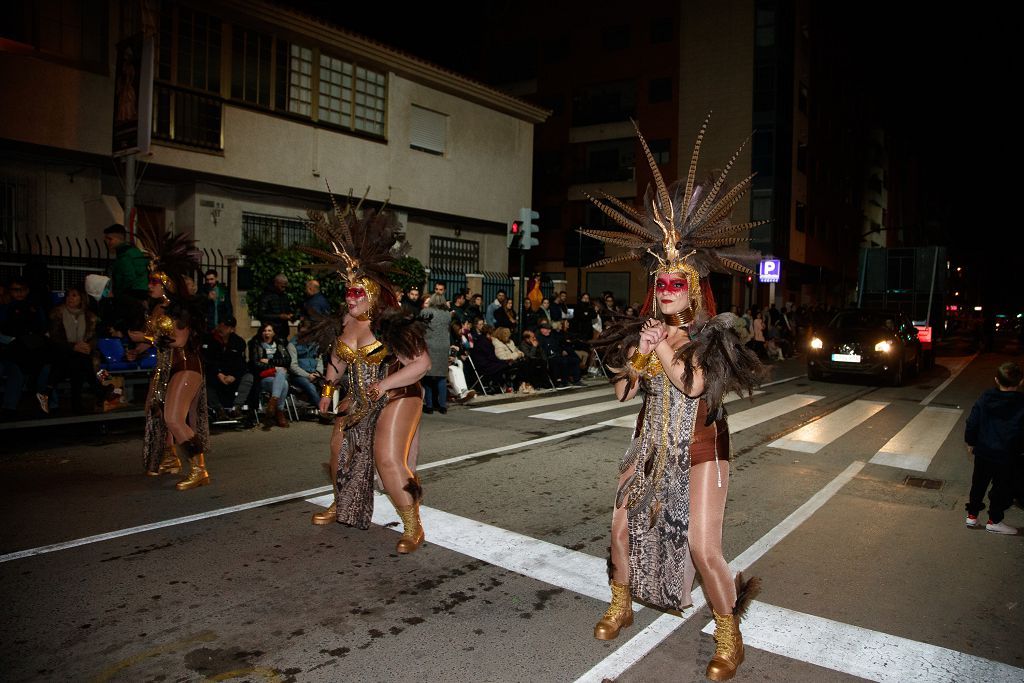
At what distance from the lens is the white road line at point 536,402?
1184 centimetres

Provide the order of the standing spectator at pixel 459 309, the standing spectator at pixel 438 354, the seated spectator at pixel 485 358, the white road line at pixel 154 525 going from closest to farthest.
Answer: the white road line at pixel 154 525, the standing spectator at pixel 438 354, the seated spectator at pixel 485 358, the standing spectator at pixel 459 309

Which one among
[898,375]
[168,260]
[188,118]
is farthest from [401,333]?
[898,375]

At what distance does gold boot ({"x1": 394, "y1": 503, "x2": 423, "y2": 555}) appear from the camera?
4.79 metres

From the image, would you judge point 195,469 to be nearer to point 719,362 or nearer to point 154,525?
point 154,525

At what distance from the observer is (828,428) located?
1043 cm

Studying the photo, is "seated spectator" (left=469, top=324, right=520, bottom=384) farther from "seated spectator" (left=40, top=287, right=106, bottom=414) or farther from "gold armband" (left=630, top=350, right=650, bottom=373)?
"gold armband" (left=630, top=350, right=650, bottom=373)

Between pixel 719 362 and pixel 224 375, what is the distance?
8.24 meters

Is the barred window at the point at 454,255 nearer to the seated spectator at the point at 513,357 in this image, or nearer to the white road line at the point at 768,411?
the seated spectator at the point at 513,357

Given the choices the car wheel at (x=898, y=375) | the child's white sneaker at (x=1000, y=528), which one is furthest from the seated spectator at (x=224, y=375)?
the car wheel at (x=898, y=375)

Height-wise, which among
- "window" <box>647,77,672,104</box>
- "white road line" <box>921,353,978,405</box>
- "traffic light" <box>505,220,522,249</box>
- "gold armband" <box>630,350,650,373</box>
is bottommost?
"white road line" <box>921,353,978,405</box>

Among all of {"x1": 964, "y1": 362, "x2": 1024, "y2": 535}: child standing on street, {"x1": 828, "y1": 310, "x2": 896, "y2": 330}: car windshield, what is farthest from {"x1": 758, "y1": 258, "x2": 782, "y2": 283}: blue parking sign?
{"x1": 964, "y1": 362, "x2": 1024, "y2": 535}: child standing on street

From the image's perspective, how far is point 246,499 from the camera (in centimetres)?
601

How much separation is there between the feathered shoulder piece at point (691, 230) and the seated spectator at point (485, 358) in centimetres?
973

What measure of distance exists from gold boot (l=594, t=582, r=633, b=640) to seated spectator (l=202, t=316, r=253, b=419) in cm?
766
